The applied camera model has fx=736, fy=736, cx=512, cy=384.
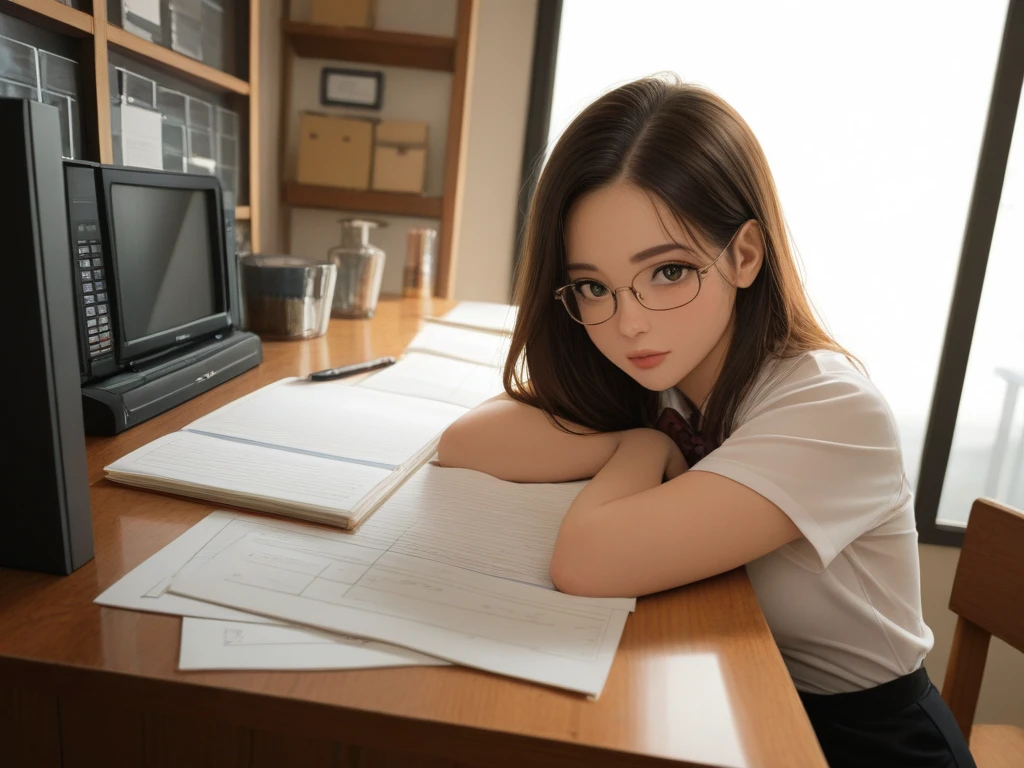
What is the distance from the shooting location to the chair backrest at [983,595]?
2.94 feet

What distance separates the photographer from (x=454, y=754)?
42 centimetres

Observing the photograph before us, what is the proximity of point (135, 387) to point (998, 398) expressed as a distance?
2435mm

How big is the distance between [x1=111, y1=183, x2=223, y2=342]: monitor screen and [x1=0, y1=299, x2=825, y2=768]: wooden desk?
0.51 meters

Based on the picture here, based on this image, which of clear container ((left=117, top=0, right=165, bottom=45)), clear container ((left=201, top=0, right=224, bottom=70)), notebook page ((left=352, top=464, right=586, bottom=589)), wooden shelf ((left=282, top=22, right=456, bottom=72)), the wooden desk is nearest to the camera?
the wooden desk

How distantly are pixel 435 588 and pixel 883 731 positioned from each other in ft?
1.65

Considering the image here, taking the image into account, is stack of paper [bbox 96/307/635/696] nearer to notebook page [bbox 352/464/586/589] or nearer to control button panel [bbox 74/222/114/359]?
notebook page [bbox 352/464/586/589]

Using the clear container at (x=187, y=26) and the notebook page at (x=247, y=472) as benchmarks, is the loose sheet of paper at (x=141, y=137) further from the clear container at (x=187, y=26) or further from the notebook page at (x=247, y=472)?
the notebook page at (x=247, y=472)

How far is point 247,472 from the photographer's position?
28.6 inches

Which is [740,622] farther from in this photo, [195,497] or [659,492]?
[195,497]

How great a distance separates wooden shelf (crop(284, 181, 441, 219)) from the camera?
7.14 ft

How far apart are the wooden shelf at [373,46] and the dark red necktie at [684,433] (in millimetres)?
1532

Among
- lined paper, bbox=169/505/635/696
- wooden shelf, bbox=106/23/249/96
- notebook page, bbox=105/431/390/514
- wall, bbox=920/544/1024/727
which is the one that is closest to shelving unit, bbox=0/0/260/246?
wooden shelf, bbox=106/23/249/96

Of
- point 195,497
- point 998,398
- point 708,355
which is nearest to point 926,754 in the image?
point 708,355

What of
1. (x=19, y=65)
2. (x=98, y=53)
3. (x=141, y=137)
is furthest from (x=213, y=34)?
(x=19, y=65)
